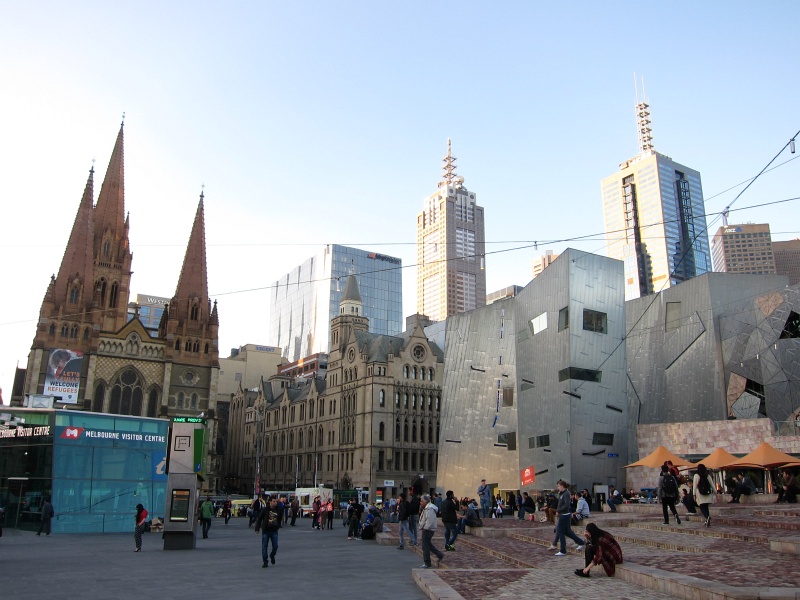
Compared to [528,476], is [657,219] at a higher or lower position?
higher

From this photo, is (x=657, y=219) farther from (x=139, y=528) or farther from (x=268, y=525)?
(x=268, y=525)

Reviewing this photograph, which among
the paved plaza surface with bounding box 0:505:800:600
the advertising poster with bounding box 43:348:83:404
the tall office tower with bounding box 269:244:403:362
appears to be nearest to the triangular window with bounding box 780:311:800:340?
the paved plaza surface with bounding box 0:505:800:600

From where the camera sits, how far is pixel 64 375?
65.3 meters

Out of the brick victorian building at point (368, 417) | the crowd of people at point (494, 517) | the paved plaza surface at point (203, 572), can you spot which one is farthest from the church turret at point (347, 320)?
the paved plaza surface at point (203, 572)

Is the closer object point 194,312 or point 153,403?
point 153,403

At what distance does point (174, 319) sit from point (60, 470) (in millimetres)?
45449

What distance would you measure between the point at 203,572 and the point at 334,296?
138m

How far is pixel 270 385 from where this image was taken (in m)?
106

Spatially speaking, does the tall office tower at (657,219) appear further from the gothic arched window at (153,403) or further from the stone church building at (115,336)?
the gothic arched window at (153,403)

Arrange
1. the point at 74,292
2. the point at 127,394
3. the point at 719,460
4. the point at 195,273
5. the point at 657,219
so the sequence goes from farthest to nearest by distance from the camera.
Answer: the point at 657,219
the point at 195,273
the point at 74,292
the point at 127,394
the point at 719,460

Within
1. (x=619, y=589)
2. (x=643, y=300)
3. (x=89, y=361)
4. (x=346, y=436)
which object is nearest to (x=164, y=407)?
(x=89, y=361)

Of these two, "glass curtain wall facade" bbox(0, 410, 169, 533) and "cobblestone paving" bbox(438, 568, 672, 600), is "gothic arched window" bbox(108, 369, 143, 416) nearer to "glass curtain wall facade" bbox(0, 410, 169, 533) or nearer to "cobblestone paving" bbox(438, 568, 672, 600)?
"glass curtain wall facade" bbox(0, 410, 169, 533)

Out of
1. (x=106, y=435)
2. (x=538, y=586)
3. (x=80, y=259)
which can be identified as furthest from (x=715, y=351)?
(x=80, y=259)

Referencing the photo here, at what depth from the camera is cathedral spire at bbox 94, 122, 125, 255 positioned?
254ft
